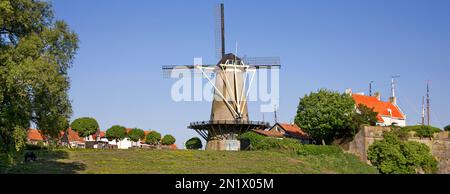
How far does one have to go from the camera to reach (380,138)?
6038 cm

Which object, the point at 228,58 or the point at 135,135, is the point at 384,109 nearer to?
the point at 228,58

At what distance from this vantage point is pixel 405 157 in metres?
57.2

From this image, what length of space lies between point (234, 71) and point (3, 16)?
4624 cm

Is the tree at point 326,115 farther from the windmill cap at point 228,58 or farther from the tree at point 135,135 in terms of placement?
the tree at point 135,135

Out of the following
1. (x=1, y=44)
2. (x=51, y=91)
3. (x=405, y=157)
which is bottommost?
(x=405, y=157)

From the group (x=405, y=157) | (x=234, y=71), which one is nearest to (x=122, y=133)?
(x=234, y=71)

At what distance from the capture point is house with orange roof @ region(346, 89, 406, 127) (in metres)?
73.9

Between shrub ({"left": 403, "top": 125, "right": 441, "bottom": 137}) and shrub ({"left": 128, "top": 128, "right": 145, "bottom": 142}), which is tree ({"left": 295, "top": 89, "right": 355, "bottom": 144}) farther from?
shrub ({"left": 128, "top": 128, "right": 145, "bottom": 142})

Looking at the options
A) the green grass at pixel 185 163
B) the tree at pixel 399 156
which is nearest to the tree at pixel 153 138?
the green grass at pixel 185 163

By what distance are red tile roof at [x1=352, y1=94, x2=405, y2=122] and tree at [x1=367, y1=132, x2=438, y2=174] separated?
13.7 meters

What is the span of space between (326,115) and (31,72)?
42238 mm

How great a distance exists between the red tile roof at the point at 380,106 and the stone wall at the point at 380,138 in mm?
10572
